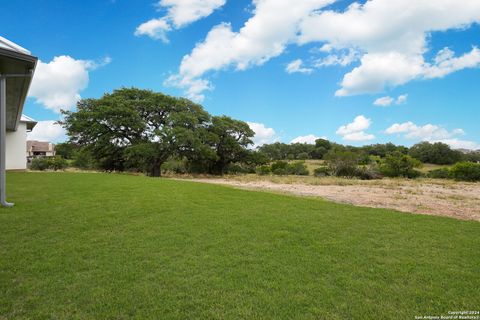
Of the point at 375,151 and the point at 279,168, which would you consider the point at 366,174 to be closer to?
the point at 279,168

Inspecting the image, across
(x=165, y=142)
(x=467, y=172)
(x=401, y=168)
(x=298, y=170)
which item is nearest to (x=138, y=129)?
(x=165, y=142)

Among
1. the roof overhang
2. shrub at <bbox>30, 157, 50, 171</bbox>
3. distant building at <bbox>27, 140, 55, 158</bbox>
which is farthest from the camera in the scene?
distant building at <bbox>27, 140, 55, 158</bbox>

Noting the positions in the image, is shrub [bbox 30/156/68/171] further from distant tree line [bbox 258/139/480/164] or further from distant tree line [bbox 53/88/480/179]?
distant tree line [bbox 258/139/480/164]

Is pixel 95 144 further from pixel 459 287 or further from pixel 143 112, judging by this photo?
pixel 459 287

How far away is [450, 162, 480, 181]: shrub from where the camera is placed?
2534 centimetres

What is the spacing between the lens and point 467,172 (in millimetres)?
25719

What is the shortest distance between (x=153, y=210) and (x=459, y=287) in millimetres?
6007

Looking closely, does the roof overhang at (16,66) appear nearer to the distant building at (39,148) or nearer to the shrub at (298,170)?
the shrub at (298,170)

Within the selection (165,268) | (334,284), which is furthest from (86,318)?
(334,284)

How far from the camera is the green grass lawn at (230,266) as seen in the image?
2521 mm

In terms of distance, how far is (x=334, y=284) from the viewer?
2.99 metres

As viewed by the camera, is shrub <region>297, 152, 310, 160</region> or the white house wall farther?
shrub <region>297, 152, 310, 160</region>

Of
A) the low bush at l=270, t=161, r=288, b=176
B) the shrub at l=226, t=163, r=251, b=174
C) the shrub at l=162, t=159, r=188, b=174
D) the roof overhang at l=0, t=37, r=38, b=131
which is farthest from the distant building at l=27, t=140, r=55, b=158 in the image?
the roof overhang at l=0, t=37, r=38, b=131

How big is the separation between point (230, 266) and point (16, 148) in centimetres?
2439
